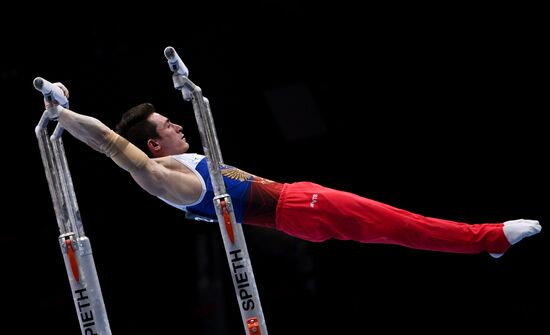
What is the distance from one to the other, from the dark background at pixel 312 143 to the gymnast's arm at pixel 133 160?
275 centimetres

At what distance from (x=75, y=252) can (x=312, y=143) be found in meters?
3.96

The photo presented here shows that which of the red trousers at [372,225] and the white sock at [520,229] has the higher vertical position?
the red trousers at [372,225]

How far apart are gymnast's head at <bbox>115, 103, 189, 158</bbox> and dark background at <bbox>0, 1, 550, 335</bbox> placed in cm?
234

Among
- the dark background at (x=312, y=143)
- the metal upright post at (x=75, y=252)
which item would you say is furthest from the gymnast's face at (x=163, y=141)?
the dark background at (x=312, y=143)

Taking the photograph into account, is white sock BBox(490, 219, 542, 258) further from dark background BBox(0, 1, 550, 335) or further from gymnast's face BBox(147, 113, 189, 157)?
dark background BBox(0, 1, 550, 335)

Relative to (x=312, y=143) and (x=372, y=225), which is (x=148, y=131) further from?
(x=312, y=143)

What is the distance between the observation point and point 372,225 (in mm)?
5105

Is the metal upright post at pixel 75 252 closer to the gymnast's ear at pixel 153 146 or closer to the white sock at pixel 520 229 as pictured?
the gymnast's ear at pixel 153 146

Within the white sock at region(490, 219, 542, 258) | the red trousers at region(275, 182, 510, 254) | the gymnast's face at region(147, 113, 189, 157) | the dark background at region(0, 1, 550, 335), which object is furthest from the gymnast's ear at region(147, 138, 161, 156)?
the dark background at region(0, 1, 550, 335)

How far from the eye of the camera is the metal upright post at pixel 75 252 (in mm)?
4488

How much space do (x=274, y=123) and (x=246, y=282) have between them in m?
3.90

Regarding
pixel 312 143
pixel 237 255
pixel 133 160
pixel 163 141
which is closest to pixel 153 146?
pixel 163 141

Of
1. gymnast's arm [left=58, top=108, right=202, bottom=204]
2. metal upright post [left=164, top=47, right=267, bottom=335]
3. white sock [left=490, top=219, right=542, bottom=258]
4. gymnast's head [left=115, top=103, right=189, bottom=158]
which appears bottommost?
white sock [left=490, top=219, right=542, bottom=258]

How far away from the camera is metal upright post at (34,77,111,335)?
449 cm
